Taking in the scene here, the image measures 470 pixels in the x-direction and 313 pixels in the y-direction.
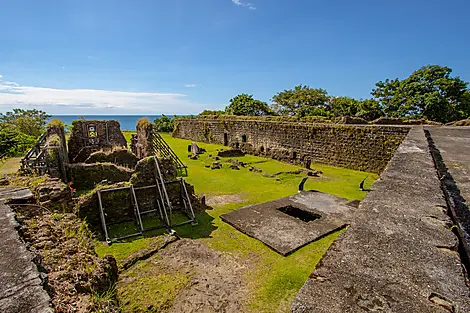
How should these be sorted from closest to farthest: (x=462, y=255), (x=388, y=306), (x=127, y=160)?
(x=388, y=306) < (x=462, y=255) < (x=127, y=160)

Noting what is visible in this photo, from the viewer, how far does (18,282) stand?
1554 mm

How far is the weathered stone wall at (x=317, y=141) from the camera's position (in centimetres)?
1264

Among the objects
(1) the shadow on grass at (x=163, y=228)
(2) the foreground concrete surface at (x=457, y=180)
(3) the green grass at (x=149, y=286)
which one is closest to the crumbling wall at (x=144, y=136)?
(1) the shadow on grass at (x=163, y=228)

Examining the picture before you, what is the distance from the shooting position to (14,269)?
65.4 inches

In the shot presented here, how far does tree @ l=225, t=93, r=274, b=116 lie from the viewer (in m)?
35.1

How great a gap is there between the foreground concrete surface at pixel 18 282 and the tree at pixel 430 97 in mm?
24591

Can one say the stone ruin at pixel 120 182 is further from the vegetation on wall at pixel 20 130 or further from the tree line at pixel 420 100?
the tree line at pixel 420 100

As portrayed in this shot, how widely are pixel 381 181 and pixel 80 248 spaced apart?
3639 mm

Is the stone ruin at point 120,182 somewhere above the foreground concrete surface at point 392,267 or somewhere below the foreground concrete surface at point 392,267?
below

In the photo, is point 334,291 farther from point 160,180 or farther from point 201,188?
point 201,188

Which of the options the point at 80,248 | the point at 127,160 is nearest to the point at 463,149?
the point at 80,248

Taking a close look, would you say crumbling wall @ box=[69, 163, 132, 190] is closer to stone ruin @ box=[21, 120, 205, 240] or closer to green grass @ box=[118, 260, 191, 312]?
stone ruin @ box=[21, 120, 205, 240]

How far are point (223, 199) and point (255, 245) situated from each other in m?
3.50

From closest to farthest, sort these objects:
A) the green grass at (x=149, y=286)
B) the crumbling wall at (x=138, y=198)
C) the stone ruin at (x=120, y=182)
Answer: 1. the green grass at (x=149, y=286)
2. the crumbling wall at (x=138, y=198)
3. the stone ruin at (x=120, y=182)
